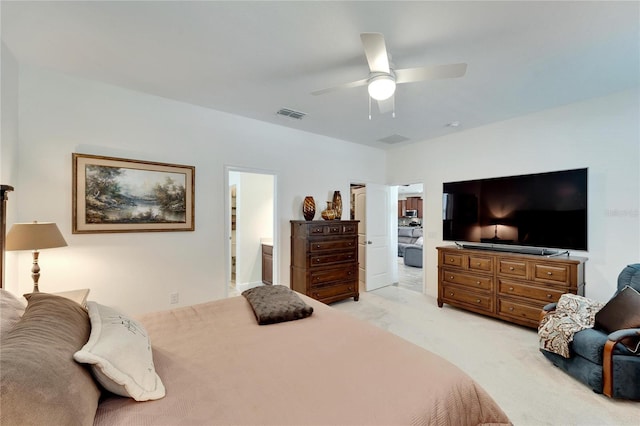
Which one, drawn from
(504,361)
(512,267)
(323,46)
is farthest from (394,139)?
(504,361)

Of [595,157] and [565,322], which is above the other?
[595,157]

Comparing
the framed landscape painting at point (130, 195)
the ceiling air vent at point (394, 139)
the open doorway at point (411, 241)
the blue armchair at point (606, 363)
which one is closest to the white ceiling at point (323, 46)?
the framed landscape painting at point (130, 195)

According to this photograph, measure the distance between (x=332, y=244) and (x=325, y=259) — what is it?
263 millimetres

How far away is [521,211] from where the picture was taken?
143 inches

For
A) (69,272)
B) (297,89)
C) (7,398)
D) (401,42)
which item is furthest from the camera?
(297,89)

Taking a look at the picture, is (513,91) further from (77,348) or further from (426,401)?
(77,348)

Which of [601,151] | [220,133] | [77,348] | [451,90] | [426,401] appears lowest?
[426,401]

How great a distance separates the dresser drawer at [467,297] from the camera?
143 inches

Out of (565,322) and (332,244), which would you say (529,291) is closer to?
(565,322)

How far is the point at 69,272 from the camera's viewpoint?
269 centimetres

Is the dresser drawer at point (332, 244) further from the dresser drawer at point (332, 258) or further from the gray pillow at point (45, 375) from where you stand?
the gray pillow at point (45, 375)

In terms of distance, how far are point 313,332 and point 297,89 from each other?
246cm

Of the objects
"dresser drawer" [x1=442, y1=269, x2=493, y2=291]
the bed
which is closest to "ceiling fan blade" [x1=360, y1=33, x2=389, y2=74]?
the bed

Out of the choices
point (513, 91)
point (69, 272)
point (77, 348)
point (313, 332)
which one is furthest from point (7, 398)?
point (513, 91)
